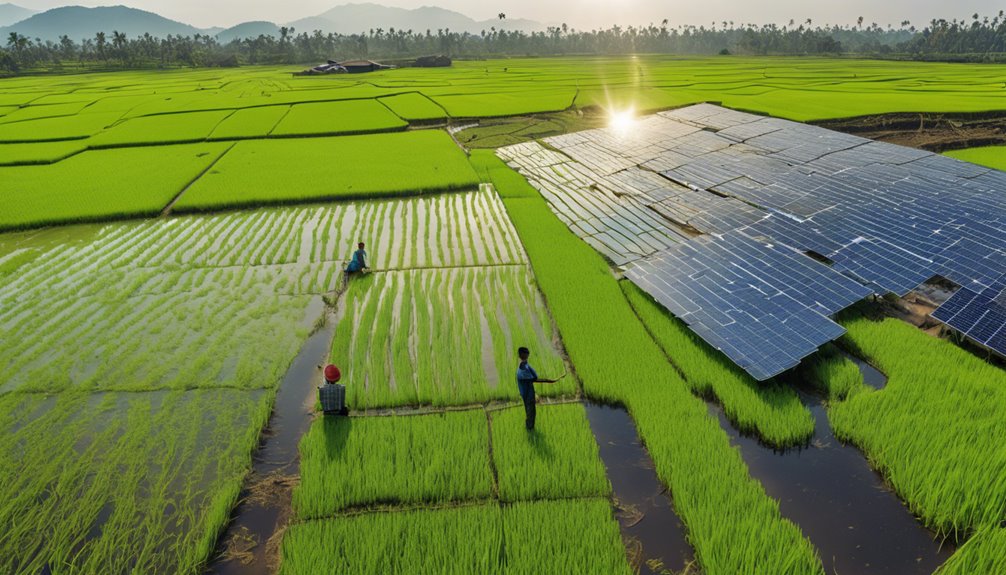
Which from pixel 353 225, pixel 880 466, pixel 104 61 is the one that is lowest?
pixel 880 466

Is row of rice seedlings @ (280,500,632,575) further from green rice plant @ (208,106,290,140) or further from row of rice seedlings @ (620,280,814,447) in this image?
green rice plant @ (208,106,290,140)

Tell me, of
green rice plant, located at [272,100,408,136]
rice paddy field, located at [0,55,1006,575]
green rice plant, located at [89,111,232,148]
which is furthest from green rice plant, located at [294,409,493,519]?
green rice plant, located at [89,111,232,148]

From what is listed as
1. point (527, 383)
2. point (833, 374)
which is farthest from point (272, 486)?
point (833, 374)

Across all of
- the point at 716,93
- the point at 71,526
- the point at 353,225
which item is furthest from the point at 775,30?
the point at 71,526

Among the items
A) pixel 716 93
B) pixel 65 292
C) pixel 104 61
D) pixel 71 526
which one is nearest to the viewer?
pixel 71 526

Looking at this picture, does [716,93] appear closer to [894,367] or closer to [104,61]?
[894,367]
